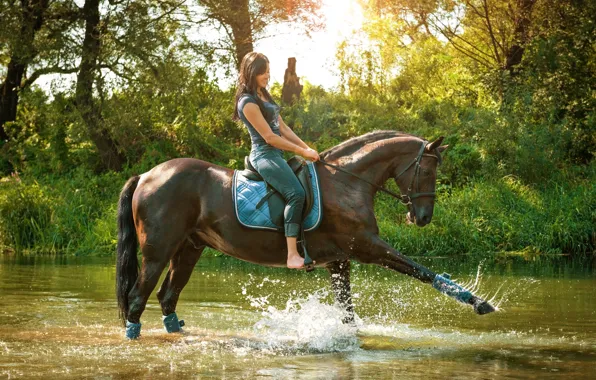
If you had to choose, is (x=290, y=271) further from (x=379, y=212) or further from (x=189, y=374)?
(x=189, y=374)

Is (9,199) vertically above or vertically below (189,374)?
above

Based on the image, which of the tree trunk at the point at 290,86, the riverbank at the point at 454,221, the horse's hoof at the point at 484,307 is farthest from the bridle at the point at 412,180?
the tree trunk at the point at 290,86

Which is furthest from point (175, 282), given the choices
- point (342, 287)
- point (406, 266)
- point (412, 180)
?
point (412, 180)

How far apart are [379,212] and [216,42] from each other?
744 cm

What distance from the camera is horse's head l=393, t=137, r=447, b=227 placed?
836 cm

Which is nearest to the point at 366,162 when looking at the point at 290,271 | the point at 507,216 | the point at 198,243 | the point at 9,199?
the point at 198,243

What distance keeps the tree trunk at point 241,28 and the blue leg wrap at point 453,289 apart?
16.4 meters

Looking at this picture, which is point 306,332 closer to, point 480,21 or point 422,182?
point 422,182

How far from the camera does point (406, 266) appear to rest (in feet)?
26.8

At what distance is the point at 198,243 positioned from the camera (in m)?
8.83

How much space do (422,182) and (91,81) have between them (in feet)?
56.1

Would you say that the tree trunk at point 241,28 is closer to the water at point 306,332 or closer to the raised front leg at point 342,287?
the water at point 306,332

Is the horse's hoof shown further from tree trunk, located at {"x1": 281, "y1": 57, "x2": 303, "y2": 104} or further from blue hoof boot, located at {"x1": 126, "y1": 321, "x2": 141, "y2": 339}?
tree trunk, located at {"x1": 281, "y1": 57, "x2": 303, "y2": 104}

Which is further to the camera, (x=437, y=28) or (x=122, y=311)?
(x=437, y=28)
